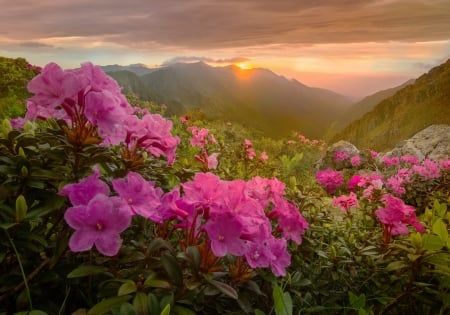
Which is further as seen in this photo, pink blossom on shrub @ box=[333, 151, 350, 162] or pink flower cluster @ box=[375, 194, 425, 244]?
pink blossom on shrub @ box=[333, 151, 350, 162]

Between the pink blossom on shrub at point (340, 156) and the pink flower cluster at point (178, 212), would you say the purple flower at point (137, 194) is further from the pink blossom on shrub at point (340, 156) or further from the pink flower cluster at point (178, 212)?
the pink blossom on shrub at point (340, 156)

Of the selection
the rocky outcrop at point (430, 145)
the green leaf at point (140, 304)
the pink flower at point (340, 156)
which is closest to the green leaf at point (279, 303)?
the green leaf at point (140, 304)

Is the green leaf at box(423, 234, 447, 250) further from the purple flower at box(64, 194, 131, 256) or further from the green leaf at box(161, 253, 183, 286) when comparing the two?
the purple flower at box(64, 194, 131, 256)

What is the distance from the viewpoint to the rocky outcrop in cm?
643

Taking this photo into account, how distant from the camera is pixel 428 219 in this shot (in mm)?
2307

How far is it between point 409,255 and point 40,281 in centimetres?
131

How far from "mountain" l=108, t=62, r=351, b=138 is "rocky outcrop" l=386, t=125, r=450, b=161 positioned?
17142 mm

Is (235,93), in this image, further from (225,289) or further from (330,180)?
(225,289)

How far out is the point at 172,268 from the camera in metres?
1.29

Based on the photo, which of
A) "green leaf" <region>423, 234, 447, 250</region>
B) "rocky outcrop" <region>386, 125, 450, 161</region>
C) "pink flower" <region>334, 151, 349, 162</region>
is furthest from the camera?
"pink flower" <region>334, 151, 349, 162</region>

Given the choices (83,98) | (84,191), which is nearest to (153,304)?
(84,191)

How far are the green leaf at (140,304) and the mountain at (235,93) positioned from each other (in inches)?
910

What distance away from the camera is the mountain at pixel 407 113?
994cm

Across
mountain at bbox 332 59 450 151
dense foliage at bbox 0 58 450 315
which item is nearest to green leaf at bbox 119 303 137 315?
dense foliage at bbox 0 58 450 315
